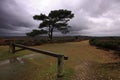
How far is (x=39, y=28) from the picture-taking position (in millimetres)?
24953

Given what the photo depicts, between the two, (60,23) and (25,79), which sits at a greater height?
(60,23)

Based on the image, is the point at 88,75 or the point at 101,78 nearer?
the point at 101,78

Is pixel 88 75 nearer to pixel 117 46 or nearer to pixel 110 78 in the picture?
pixel 110 78

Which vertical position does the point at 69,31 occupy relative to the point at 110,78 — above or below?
above

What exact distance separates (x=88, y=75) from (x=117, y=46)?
11727mm

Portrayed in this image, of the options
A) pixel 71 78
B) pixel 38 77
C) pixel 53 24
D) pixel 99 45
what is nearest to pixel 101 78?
pixel 71 78

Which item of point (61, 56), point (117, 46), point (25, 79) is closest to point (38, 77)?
point (25, 79)

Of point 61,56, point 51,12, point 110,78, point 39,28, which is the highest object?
point 51,12

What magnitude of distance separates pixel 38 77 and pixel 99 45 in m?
15.1

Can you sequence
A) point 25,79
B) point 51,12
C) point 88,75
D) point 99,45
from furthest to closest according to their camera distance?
point 51,12 → point 99,45 → point 88,75 → point 25,79

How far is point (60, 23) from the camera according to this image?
993 inches

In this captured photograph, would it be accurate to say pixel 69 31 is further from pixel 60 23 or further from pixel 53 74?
pixel 53 74

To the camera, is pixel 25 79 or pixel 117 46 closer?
pixel 25 79

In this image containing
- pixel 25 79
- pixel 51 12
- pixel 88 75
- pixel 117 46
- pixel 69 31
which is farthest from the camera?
pixel 69 31
